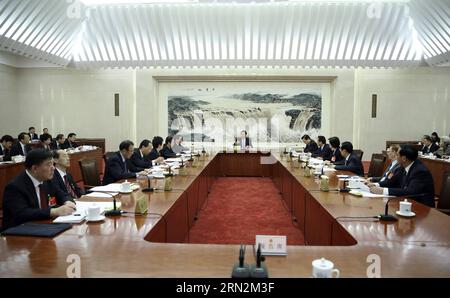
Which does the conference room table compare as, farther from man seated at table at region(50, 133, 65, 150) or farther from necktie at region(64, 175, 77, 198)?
man seated at table at region(50, 133, 65, 150)

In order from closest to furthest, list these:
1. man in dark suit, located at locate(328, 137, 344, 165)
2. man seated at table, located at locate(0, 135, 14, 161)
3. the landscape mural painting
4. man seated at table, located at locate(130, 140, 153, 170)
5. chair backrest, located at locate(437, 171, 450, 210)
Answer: chair backrest, located at locate(437, 171, 450, 210), man seated at table, located at locate(130, 140, 153, 170), man in dark suit, located at locate(328, 137, 344, 165), man seated at table, located at locate(0, 135, 14, 161), the landscape mural painting

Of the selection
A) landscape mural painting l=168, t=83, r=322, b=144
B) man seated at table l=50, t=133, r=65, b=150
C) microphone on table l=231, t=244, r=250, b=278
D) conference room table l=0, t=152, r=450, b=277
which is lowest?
conference room table l=0, t=152, r=450, b=277

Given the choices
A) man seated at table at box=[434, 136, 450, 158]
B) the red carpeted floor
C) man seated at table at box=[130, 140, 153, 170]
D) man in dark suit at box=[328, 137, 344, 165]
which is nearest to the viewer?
the red carpeted floor

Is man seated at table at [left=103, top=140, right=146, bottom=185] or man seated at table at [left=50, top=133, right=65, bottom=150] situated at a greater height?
man seated at table at [left=50, top=133, right=65, bottom=150]

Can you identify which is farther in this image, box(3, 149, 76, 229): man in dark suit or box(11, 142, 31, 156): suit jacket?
box(11, 142, 31, 156): suit jacket

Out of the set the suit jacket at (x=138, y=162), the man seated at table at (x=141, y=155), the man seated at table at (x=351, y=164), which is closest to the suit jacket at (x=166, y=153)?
the man seated at table at (x=141, y=155)

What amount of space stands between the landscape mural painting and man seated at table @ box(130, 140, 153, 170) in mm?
5954

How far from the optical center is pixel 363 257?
6.07 ft

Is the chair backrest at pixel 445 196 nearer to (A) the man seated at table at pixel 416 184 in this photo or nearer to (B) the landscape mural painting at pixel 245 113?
(A) the man seated at table at pixel 416 184

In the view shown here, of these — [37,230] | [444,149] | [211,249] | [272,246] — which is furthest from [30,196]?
[444,149]

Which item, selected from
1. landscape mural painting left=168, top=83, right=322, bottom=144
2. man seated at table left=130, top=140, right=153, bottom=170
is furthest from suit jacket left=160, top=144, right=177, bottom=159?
landscape mural painting left=168, top=83, right=322, bottom=144

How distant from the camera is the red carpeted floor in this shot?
4250 millimetres
